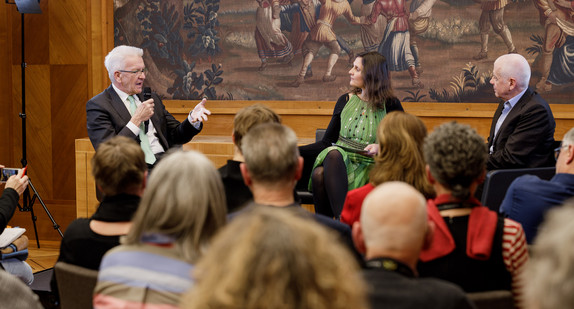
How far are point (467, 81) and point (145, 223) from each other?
4.64 meters

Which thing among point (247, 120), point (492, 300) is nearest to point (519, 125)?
point (247, 120)

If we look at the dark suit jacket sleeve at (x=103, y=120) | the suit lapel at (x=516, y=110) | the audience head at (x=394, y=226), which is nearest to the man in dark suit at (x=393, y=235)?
the audience head at (x=394, y=226)

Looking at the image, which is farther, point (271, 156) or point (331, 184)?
point (331, 184)

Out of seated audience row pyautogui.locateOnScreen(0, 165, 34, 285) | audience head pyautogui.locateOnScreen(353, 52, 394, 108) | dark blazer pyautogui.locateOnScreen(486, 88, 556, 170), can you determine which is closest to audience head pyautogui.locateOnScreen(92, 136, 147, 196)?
seated audience row pyautogui.locateOnScreen(0, 165, 34, 285)

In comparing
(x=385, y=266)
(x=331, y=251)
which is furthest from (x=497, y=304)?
(x=331, y=251)

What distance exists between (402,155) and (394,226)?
1.32 metres

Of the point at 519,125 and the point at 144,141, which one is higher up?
the point at 519,125

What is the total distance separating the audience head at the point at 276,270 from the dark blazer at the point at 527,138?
3.59 meters

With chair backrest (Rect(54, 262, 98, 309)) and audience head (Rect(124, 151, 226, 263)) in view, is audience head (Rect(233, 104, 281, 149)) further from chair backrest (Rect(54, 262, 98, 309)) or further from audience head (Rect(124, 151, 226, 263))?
audience head (Rect(124, 151, 226, 263))

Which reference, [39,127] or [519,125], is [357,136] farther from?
[39,127]

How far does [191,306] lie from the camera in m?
1.12

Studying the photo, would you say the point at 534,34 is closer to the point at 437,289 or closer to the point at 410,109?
the point at 410,109

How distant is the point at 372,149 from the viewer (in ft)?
14.7

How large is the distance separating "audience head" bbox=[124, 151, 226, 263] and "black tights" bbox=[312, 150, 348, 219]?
104 inches
